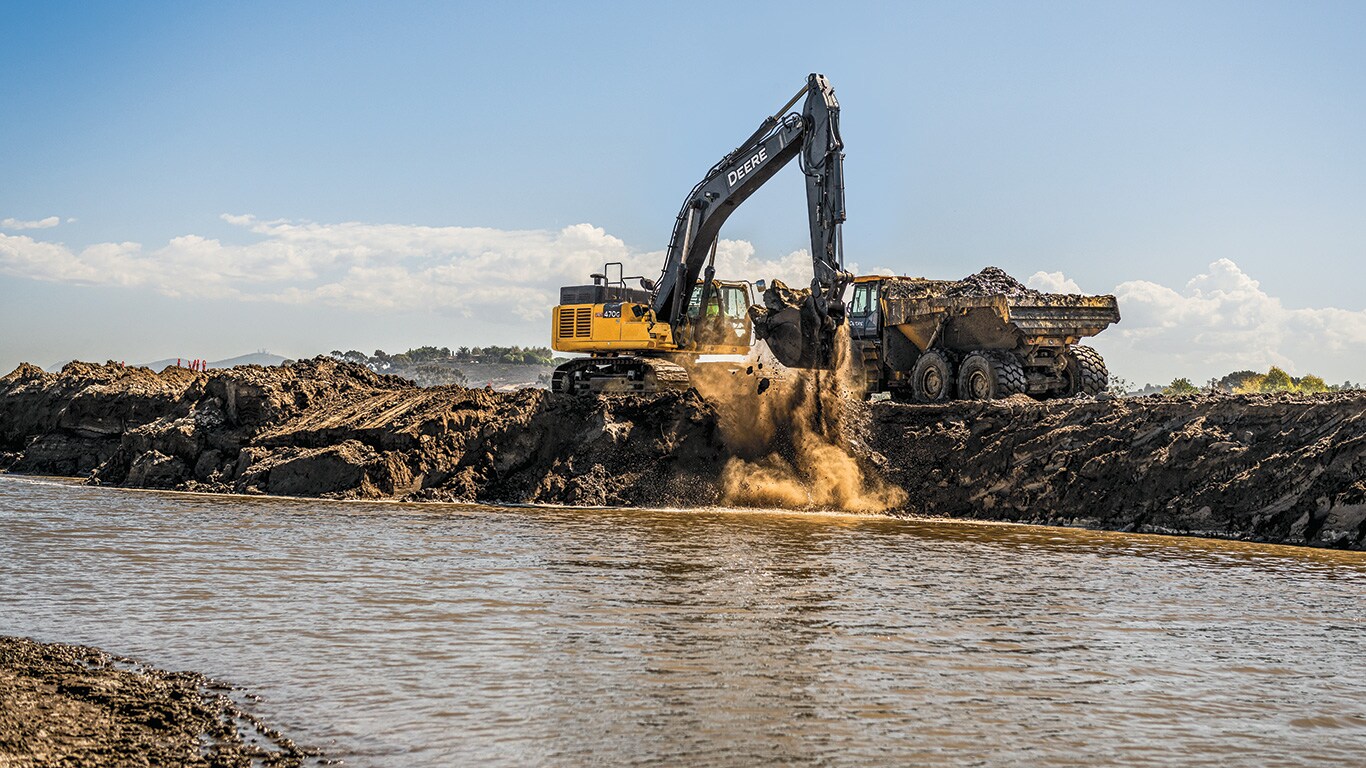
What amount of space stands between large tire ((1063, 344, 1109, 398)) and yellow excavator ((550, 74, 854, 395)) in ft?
19.1

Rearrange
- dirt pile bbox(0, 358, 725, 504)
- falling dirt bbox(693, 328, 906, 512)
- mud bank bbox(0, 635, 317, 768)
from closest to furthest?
mud bank bbox(0, 635, 317, 768), falling dirt bbox(693, 328, 906, 512), dirt pile bbox(0, 358, 725, 504)

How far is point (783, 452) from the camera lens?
19.1m

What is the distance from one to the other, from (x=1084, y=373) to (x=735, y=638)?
1567 centimetres

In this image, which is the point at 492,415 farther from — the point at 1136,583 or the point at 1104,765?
the point at 1104,765

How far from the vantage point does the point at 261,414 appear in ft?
76.2

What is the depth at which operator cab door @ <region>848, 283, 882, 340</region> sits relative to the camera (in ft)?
76.6

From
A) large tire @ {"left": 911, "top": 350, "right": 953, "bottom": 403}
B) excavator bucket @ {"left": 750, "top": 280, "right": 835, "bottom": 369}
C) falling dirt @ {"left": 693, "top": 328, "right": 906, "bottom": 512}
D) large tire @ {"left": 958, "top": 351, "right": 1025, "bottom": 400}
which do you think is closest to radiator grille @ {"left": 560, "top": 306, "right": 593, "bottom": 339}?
falling dirt @ {"left": 693, "top": 328, "right": 906, "bottom": 512}

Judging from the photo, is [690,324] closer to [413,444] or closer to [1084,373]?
[413,444]

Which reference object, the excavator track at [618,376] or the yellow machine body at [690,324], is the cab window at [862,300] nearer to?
the yellow machine body at [690,324]

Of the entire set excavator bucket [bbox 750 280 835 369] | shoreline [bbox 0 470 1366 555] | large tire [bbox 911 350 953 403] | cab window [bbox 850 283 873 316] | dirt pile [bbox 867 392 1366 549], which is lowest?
shoreline [bbox 0 470 1366 555]

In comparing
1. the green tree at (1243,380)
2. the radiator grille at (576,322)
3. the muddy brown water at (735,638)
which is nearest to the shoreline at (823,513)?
the muddy brown water at (735,638)

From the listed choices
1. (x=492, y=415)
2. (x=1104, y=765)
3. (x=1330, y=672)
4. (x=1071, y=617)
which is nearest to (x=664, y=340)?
(x=492, y=415)

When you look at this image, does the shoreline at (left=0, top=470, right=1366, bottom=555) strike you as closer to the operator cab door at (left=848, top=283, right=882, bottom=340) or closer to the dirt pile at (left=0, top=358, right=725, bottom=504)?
the dirt pile at (left=0, top=358, right=725, bottom=504)

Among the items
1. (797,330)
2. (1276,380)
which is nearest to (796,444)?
(797,330)
